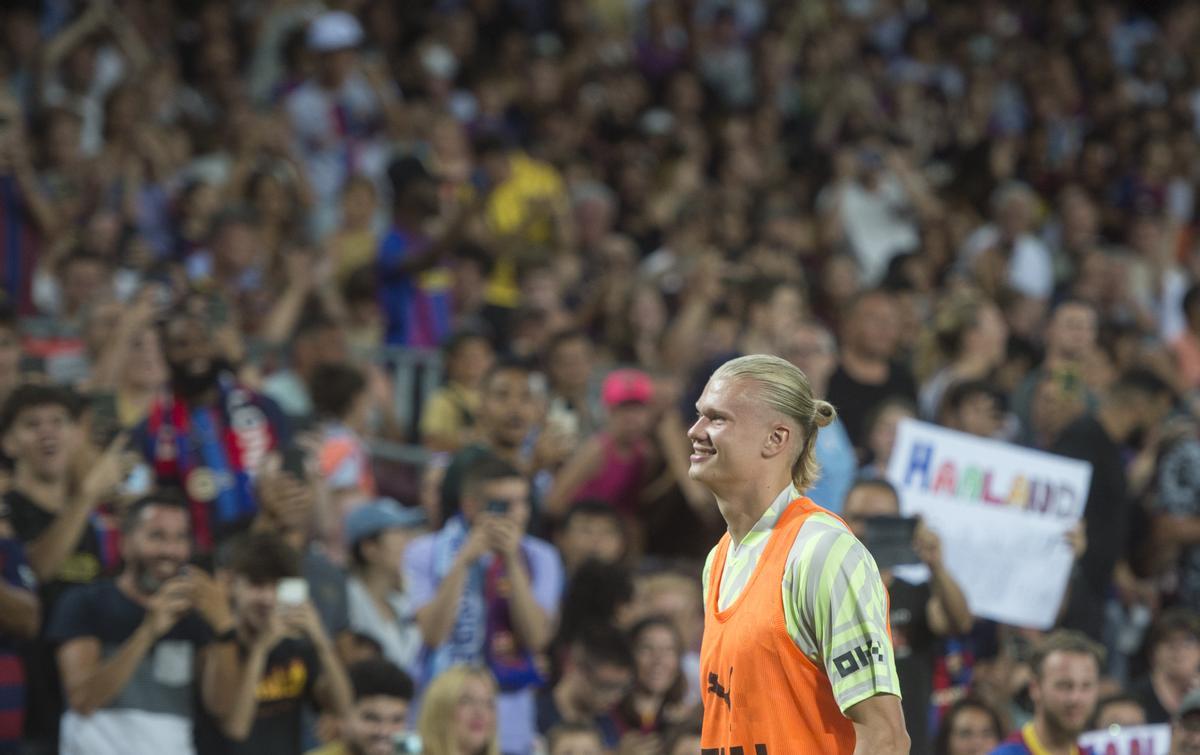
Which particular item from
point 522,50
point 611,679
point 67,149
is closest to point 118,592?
point 611,679

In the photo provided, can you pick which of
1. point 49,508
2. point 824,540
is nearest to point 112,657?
point 49,508

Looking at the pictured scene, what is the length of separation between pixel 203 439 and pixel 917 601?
328 cm

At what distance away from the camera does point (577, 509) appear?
28.1 feet

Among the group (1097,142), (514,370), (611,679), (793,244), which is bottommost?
(611,679)

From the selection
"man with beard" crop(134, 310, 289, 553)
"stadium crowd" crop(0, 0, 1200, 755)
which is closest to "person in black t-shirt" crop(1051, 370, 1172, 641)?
"stadium crowd" crop(0, 0, 1200, 755)

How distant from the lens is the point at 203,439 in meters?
8.18

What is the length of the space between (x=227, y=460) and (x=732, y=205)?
6.09 meters

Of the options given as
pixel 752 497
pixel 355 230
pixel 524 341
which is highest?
pixel 355 230

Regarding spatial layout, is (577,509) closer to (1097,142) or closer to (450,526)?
(450,526)

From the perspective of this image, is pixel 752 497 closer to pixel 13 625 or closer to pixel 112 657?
pixel 112 657

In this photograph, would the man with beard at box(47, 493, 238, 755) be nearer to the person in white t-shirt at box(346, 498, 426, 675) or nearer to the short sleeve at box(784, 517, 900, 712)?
the person in white t-shirt at box(346, 498, 426, 675)

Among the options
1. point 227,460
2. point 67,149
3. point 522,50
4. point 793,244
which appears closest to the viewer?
point 227,460

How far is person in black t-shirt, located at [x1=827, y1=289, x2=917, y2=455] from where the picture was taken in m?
9.17

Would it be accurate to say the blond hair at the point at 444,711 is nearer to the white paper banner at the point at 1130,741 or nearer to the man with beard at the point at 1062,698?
the man with beard at the point at 1062,698
